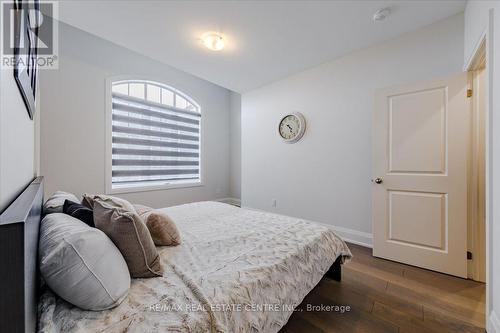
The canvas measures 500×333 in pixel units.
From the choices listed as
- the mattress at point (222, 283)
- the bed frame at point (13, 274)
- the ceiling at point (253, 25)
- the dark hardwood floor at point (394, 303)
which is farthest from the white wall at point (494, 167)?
the bed frame at point (13, 274)

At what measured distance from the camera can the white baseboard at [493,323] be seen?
121 centimetres

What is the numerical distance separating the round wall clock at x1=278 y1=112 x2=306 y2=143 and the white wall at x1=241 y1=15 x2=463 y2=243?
4.0 inches

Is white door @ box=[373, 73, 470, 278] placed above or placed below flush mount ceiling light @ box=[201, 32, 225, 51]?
below

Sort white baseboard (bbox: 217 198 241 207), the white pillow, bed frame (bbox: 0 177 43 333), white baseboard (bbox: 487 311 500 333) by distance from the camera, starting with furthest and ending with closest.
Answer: white baseboard (bbox: 217 198 241 207) < white baseboard (bbox: 487 311 500 333) < the white pillow < bed frame (bbox: 0 177 43 333)

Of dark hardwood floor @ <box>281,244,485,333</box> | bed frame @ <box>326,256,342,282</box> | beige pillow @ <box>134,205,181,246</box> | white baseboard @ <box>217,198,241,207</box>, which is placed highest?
beige pillow @ <box>134,205,181,246</box>

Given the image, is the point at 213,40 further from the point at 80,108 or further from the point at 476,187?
the point at 476,187

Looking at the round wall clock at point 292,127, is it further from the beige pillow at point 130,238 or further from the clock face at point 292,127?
the beige pillow at point 130,238

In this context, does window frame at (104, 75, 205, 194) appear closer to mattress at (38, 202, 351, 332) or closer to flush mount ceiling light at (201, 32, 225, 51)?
flush mount ceiling light at (201, 32, 225, 51)

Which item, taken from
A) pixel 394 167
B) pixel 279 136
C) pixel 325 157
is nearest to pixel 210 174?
pixel 279 136

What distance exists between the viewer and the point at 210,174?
5.01m

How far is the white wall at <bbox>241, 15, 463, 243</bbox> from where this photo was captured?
2393 mm

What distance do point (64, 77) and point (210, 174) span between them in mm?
3060

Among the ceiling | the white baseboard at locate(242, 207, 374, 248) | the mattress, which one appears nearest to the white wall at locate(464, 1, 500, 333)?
the mattress

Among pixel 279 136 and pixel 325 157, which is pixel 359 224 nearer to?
pixel 325 157
